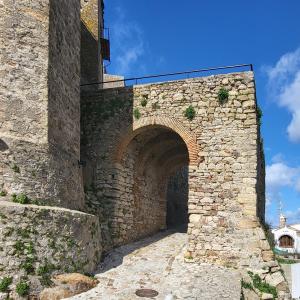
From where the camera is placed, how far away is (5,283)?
7777mm

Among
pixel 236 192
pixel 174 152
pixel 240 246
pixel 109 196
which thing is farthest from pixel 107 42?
pixel 240 246

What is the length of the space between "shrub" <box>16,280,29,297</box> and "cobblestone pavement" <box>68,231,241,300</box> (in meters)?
1.06

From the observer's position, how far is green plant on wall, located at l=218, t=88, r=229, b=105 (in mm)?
11938

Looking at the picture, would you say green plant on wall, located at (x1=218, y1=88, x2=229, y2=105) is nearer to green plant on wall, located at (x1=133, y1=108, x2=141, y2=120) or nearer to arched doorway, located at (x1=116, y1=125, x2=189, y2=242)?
arched doorway, located at (x1=116, y1=125, x2=189, y2=242)

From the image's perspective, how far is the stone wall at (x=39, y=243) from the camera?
809 centimetres

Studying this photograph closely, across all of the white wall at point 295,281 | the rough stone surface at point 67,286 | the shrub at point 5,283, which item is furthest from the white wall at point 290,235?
the shrub at point 5,283

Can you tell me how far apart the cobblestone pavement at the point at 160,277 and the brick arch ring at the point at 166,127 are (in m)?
3.02

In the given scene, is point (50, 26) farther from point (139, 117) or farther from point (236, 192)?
point (236, 192)

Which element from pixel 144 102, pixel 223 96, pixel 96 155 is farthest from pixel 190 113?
pixel 96 155

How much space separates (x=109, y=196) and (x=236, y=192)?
13.6 feet

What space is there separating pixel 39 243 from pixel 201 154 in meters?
5.57

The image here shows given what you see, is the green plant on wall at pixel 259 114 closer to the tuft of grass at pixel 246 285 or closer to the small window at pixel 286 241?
the tuft of grass at pixel 246 285

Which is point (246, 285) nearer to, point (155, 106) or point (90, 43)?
point (155, 106)

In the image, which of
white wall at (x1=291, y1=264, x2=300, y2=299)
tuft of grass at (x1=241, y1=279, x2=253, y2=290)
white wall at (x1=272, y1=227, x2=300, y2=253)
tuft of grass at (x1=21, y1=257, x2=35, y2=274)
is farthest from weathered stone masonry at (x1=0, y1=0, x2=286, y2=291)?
white wall at (x1=272, y1=227, x2=300, y2=253)
